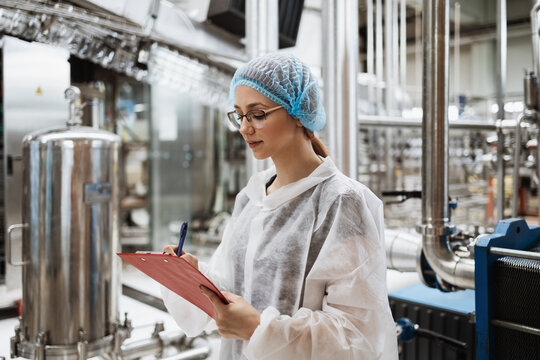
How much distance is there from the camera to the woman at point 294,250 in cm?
80

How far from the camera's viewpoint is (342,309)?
0.83m

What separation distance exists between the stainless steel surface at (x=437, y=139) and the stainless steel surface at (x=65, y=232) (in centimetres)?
110

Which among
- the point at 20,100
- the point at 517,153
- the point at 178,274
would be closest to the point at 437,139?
the point at 517,153

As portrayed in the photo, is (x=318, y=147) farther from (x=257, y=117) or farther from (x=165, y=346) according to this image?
(x=165, y=346)

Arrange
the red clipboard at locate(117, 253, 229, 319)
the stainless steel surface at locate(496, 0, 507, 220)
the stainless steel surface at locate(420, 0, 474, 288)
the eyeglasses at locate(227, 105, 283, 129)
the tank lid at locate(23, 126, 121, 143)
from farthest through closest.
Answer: the stainless steel surface at locate(496, 0, 507, 220) → the tank lid at locate(23, 126, 121, 143) → the stainless steel surface at locate(420, 0, 474, 288) → the eyeglasses at locate(227, 105, 283, 129) → the red clipboard at locate(117, 253, 229, 319)

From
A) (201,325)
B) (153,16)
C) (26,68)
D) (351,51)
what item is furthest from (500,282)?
(26,68)

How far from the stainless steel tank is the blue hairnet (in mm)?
813

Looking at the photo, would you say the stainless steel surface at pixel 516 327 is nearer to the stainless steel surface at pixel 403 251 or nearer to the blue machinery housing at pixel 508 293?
the blue machinery housing at pixel 508 293

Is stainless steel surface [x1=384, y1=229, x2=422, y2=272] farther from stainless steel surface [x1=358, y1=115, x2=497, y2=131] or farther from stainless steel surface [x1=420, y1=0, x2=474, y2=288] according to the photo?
stainless steel surface [x1=358, y1=115, x2=497, y2=131]

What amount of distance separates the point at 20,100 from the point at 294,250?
1828 mm

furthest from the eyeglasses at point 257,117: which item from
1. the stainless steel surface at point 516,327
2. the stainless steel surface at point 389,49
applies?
the stainless steel surface at point 389,49

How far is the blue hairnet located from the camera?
0.95 m

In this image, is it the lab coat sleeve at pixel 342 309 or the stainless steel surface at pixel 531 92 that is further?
the stainless steel surface at pixel 531 92

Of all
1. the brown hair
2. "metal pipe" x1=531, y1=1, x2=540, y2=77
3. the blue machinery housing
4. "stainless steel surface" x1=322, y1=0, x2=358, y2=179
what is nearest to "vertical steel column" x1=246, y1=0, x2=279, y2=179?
"stainless steel surface" x1=322, y1=0, x2=358, y2=179
